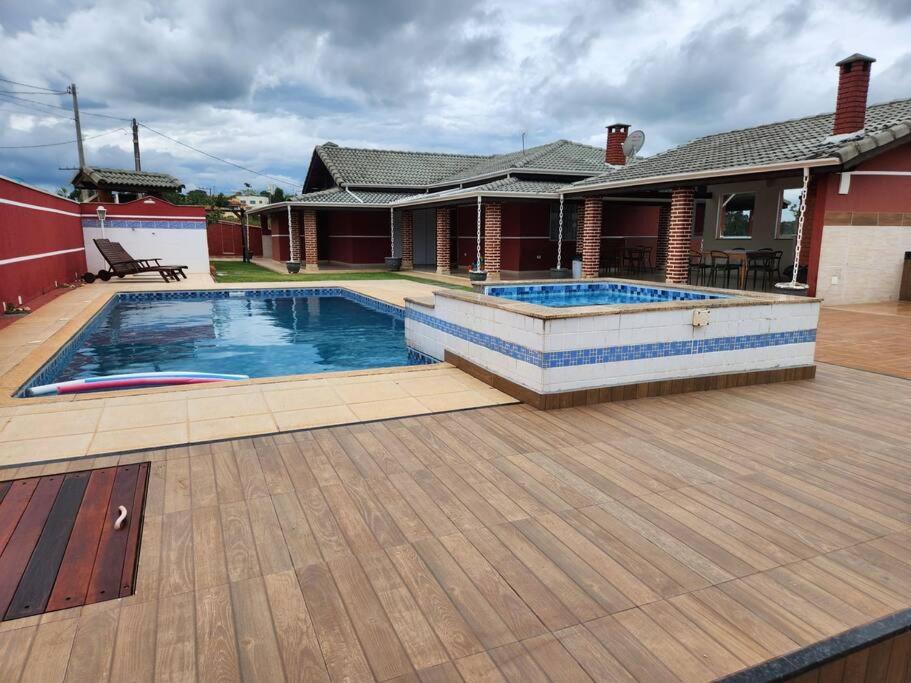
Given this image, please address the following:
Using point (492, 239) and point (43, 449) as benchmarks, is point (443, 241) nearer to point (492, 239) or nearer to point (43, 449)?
point (492, 239)

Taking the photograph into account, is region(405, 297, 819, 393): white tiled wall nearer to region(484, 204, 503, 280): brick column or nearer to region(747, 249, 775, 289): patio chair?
region(747, 249, 775, 289): patio chair

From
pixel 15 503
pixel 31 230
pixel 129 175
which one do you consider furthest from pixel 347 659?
pixel 129 175

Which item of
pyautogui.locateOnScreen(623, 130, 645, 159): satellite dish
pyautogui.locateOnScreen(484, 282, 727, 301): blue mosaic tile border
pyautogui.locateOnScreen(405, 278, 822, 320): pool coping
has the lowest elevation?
pyautogui.locateOnScreen(484, 282, 727, 301): blue mosaic tile border

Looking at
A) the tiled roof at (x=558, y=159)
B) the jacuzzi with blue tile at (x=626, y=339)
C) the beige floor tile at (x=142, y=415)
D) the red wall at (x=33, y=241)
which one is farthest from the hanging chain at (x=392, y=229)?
the beige floor tile at (x=142, y=415)

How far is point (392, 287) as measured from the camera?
15984 millimetres

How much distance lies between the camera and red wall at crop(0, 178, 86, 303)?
1066cm

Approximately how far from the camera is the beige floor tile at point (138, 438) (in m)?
3.96

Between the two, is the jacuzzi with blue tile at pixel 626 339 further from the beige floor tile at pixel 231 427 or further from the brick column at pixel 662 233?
the brick column at pixel 662 233

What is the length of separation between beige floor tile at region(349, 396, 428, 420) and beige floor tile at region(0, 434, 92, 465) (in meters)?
1.94

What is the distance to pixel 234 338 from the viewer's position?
10.1m

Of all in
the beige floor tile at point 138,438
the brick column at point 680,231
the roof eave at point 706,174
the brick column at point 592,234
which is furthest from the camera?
the brick column at point 592,234

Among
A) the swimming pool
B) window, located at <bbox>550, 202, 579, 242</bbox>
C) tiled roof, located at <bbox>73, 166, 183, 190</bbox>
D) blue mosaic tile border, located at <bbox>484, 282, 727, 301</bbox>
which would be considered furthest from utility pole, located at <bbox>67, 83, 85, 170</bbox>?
blue mosaic tile border, located at <bbox>484, 282, 727, 301</bbox>

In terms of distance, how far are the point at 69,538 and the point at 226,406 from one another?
6.97ft

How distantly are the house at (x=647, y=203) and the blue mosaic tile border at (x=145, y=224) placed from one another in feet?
11.6
